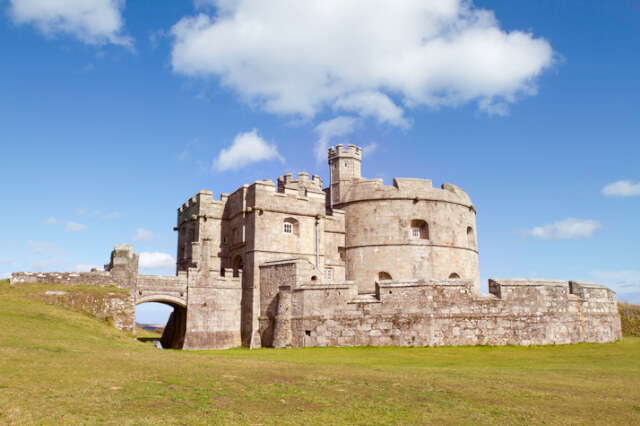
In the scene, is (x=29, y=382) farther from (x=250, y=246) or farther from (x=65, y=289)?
(x=250, y=246)

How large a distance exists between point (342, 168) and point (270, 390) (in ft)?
98.1

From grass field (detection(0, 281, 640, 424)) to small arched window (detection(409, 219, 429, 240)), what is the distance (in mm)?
18988

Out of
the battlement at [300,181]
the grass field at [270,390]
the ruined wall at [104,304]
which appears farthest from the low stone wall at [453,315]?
the battlement at [300,181]

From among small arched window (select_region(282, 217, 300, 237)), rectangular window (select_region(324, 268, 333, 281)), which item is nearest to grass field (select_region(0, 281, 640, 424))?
small arched window (select_region(282, 217, 300, 237))

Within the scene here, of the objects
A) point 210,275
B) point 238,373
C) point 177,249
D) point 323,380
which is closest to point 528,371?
point 323,380

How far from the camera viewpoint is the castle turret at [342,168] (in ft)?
127

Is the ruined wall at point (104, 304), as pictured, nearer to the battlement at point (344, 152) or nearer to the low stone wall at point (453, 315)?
the low stone wall at point (453, 315)

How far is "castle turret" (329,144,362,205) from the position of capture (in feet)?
127

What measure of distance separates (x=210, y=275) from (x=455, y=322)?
15158 millimetres

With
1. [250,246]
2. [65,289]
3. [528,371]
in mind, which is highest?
A: [250,246]

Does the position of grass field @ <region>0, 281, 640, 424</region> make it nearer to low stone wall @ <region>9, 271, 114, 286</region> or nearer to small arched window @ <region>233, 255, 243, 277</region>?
low stone wall @ <region>9, 271, 114, 286</region>

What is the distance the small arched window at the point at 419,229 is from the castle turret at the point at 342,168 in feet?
19.7

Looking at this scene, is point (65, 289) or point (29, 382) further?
point (65, 289)

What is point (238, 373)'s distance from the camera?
1274 cm
